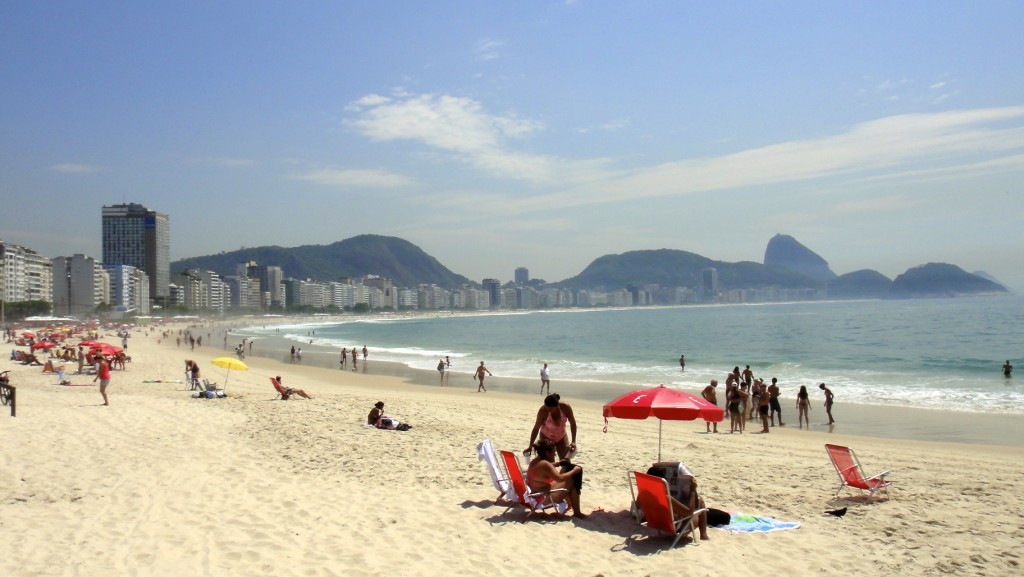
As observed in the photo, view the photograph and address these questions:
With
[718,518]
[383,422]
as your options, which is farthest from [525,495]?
[383,422]

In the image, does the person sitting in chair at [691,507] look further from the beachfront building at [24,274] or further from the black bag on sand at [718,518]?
the beachfront building at [24,274]

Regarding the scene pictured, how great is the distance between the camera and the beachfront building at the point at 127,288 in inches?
5709

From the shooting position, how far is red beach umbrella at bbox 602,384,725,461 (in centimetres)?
662

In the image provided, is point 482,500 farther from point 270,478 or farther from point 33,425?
point 33,425

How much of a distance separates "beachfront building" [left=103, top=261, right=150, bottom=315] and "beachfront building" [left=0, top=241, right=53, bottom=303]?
1437 cm

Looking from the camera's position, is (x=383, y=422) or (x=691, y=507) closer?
(x=691, y=507)

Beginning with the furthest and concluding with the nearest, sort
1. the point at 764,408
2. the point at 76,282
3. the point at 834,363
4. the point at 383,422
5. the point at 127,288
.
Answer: the point at 127,288 → the point at 76,282 → the point at 834,363 → the point at 764,408 → the point at 383,422

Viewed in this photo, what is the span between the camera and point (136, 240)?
180m

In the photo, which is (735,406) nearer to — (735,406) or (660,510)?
(735,406)

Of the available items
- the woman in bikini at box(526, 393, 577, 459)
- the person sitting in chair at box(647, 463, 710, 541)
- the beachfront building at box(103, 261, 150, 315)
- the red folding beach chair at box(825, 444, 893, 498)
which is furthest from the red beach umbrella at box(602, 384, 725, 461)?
the beachfront building at box(103, 261, 150, 315)

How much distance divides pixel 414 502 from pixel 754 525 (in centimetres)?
334

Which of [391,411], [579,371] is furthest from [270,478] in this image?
[579,371]

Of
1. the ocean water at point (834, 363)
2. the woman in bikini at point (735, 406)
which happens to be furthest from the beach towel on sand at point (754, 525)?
the ocean water at point (834, 363)

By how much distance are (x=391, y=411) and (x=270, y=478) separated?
6.90m
